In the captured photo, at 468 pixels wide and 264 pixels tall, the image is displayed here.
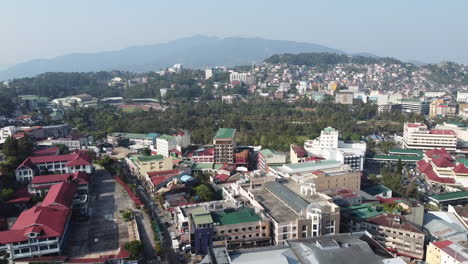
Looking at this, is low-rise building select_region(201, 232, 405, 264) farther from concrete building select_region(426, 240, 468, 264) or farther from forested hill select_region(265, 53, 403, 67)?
forested hill select_region(265, 53, 403, 67)

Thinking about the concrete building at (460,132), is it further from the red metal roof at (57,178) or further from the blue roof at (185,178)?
the red metal roof at (57,178)

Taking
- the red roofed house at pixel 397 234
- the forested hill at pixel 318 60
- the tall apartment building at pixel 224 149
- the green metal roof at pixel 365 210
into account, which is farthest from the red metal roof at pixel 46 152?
the forested hill at pixel 318 60

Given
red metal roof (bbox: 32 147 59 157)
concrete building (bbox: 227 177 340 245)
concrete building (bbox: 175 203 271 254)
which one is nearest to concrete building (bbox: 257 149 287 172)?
concrete building (bbox: 227 177 340 245)

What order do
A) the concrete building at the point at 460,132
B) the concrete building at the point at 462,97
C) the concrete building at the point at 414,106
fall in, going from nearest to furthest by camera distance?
1. the concrete building at the point at 460,132
2. the concrete building at the point at 414,106
3. the concrete building at the point at 462,97

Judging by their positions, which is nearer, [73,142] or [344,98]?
[73,142]

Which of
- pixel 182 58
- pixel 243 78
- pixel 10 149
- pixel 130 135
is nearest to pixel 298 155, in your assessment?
pixel 130 135

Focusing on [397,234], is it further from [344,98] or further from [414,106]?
[344,98]

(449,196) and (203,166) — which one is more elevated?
(203,166)
